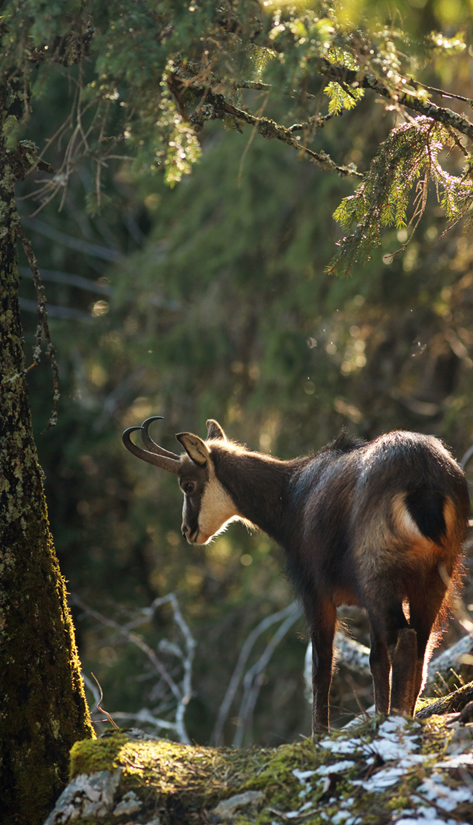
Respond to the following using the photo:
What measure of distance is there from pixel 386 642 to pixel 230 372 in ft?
19.9

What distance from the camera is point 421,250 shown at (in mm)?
7207

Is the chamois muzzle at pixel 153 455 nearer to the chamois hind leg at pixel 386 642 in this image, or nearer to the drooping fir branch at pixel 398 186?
the drooping fir branch at pixel 398 186

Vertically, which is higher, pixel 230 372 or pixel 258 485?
pixel 258 485

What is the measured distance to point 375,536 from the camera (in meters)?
3.20

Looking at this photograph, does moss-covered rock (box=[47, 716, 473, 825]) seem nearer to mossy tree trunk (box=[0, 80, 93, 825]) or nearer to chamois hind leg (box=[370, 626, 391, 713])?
mossy tree trunk (box=[0, 80, 93, 825])

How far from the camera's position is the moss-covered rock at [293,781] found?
7.56ft

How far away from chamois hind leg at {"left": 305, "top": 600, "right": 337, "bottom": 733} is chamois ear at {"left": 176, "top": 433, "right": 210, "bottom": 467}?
1.05 m

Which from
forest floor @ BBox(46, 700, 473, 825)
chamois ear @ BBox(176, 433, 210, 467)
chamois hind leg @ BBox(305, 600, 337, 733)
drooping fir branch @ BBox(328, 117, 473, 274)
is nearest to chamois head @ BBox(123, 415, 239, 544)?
chamois ear @ BBox(176, 433, 210, 467)

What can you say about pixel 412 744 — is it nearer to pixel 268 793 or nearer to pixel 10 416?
pixel 268 793

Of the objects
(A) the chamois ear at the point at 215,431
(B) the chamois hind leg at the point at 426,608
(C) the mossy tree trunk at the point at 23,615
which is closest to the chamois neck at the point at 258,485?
(A) the chamois ear at the point at 215,431

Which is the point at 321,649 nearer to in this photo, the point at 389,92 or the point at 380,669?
the point at 380,669

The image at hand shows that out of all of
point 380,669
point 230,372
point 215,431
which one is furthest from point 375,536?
point 230,372

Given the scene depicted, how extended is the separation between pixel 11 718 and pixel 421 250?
5.82m

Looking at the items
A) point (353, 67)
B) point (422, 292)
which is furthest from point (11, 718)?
point (422, 292)
